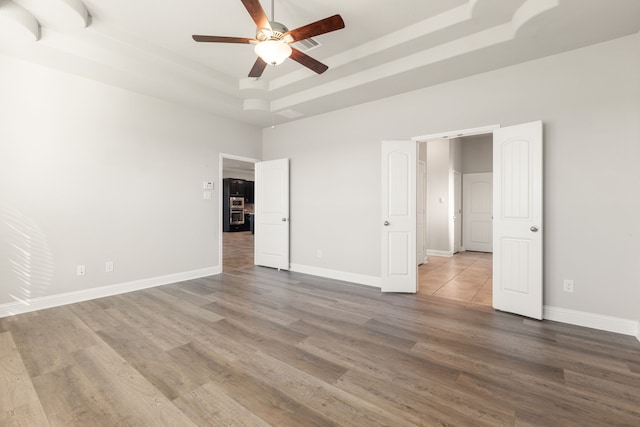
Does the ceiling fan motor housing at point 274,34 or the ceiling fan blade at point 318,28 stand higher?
the ceiling fan motor housing at point 274,34

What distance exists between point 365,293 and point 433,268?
2.26 m

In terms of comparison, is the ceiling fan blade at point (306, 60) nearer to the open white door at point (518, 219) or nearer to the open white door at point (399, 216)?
the open white door at point (399, 216)

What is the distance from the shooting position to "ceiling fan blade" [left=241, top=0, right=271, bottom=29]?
2016mm

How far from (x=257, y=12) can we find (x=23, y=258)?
12.2 ft

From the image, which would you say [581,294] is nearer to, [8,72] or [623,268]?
[623,268]

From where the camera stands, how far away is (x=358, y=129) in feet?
15.1

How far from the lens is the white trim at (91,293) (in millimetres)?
3190

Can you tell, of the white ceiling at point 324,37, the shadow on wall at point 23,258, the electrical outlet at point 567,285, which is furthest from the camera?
the shadow on wall at point 23,258

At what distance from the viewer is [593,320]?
2879mm

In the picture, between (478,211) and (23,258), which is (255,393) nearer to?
(23,258)

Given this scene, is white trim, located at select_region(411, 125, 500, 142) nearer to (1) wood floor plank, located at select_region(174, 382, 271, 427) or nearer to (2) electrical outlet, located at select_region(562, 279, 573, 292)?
(2) electrical outlet, located at select_region(562, 279, 573, 292)

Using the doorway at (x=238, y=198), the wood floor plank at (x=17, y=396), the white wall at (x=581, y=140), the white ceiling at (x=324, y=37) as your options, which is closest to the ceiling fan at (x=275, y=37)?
the white ceiling at (x=324, y=37)

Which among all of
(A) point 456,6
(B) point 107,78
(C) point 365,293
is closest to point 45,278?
(B) point 107,78

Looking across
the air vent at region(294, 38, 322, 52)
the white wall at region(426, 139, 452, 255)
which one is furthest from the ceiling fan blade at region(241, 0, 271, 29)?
the white wall at region(426, 139, 452, 255)
